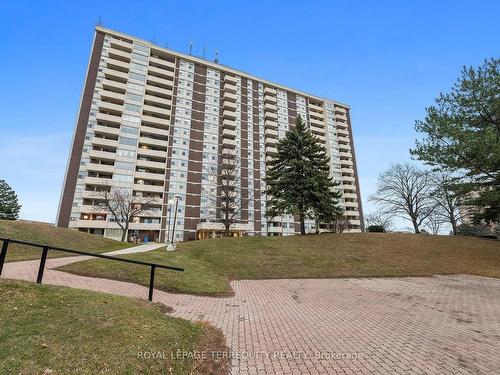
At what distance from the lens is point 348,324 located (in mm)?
6719

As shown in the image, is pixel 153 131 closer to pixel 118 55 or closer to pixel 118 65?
pixel 118 65

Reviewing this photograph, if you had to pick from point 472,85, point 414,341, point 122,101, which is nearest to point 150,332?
point 414,341

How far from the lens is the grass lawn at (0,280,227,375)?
10.9ft

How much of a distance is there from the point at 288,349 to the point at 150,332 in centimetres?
256

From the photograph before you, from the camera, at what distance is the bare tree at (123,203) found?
4391 centimetres

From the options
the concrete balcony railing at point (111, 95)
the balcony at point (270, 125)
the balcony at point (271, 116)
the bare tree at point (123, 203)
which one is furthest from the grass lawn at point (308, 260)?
the balcony at point (271, 116)

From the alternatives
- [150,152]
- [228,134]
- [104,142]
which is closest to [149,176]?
[150,152]

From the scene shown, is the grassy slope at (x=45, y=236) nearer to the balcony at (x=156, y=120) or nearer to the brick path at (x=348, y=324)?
the brick path at (x=348, y=324)

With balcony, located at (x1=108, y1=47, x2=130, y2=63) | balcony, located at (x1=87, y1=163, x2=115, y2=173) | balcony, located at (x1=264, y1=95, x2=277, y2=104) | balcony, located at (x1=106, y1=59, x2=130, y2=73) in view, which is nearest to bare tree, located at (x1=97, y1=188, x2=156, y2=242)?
balcony, located at (x1=87, y1=163, x2=115, y2=173)

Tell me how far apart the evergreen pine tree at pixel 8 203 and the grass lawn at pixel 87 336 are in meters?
61.2

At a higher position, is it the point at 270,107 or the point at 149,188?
the point at 270,107

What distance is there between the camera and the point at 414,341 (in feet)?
18.3

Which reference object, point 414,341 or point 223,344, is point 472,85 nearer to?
point 414,341

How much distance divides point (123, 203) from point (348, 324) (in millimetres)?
44103
